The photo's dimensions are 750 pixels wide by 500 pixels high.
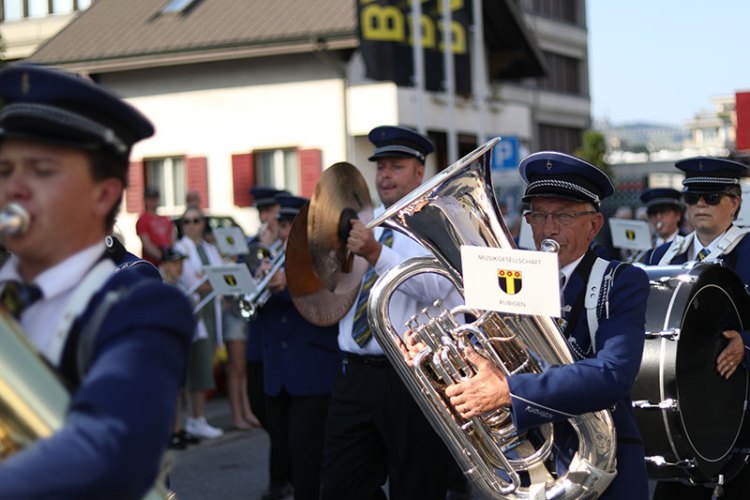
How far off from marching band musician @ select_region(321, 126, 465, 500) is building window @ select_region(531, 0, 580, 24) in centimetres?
3784

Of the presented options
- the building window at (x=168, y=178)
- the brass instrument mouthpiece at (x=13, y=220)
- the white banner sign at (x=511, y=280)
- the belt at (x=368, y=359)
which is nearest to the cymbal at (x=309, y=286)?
the belt at (x=368, y=359)

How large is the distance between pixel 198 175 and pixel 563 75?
20284mm

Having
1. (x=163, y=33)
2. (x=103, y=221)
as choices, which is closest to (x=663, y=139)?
(x=163, y=33)

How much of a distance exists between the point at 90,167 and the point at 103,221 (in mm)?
113

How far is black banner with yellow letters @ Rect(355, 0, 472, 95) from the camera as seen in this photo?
25609 millimetres

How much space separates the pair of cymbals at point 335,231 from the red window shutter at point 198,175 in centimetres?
2146

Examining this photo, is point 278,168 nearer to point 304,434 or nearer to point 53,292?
point 304,434

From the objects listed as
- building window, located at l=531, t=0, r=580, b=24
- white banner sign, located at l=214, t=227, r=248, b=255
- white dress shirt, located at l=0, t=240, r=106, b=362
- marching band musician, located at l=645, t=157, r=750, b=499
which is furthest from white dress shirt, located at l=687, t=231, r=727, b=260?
building window, located at l=531, t=0, r=580, b=24

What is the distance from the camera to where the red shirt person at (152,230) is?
12.9m

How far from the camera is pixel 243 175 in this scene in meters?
27.3

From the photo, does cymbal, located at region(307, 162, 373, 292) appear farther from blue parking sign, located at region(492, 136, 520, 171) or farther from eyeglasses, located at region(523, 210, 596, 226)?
blue parking sign, located at region(492, 136, 520, 171)

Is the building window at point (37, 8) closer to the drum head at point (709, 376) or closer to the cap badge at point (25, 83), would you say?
the drum head at point (709, 376)

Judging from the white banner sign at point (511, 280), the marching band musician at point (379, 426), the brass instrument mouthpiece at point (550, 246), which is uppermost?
the brass instrument mouthpiece at point (550, 246)

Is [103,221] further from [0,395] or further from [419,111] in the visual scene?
[419,111]
